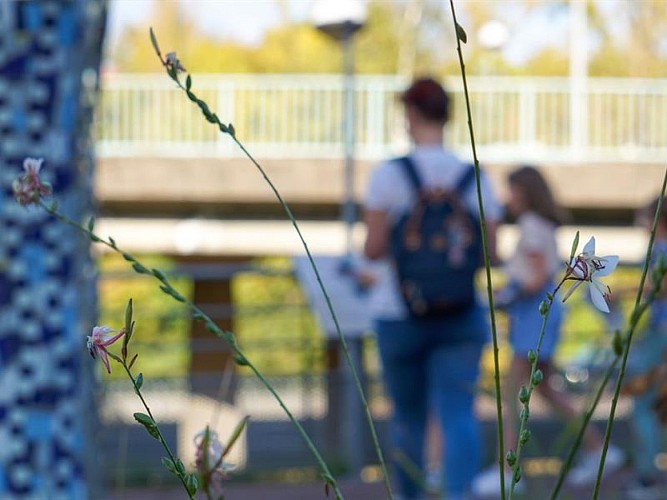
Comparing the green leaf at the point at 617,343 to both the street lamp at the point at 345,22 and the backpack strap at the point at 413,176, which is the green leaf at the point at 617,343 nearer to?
the backpack strap at the point at 413,176

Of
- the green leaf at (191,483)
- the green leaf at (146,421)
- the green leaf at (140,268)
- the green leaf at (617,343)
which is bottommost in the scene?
the green leaf at (191,483)

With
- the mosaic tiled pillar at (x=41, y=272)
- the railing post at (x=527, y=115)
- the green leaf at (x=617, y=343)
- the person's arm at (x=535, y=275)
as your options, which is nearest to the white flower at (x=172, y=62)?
the green leaf at (x=617, y=343)

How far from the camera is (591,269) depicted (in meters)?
1.10

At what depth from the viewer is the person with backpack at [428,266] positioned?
14.2 feet

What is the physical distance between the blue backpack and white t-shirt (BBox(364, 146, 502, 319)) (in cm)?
2

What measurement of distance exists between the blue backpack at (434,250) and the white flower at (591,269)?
3.19 meters

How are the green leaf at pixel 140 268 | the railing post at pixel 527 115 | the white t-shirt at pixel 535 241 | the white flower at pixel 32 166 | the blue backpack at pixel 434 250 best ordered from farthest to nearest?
the railing post at pixel 527 115 < the white t-shirt at pixel 535 241 < the blue backpack at pixel 434 250 < the white flower at pixel 32 166 < the green leaf at pixel 140 268

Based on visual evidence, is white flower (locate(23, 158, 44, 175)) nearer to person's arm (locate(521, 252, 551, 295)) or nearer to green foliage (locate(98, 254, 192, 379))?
green foliage (locate(98, 254, 192, 379))

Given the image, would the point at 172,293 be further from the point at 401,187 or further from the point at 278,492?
the point at 278,492

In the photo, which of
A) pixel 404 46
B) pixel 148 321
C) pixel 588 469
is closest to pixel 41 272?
pixel 588 469

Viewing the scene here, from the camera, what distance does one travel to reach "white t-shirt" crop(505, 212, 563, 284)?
5.79m

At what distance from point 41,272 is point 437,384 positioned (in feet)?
5.60

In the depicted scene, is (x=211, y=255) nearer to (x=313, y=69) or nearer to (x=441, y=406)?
(x=441, y=406)

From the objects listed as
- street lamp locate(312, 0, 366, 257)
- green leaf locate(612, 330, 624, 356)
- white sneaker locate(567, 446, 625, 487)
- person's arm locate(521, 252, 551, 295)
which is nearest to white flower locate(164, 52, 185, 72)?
green leaf locate(612, 330, 624, 356)
